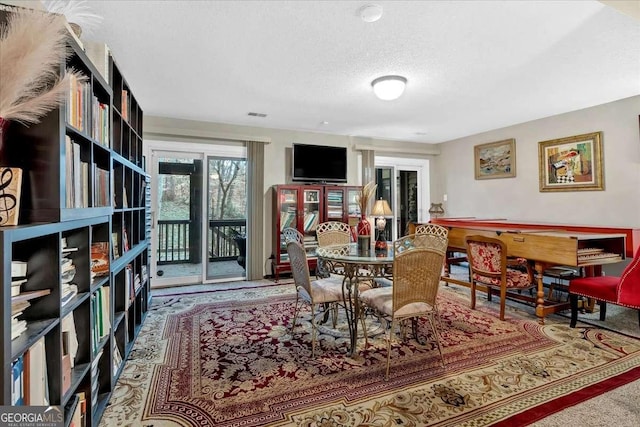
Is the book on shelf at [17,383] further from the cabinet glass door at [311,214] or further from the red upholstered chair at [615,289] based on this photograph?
the cabinet glass door at [311,214]

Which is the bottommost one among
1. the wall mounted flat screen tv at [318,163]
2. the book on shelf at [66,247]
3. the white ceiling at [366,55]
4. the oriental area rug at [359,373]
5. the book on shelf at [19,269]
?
the oriental area rug at [359,373]

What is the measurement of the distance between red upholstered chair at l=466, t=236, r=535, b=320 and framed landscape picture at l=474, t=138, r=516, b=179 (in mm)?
2353

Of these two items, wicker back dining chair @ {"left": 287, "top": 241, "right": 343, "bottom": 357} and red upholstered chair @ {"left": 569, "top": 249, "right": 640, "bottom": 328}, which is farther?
red upholstered chair @ {"left": 569, "top": 249, "right": 640, "bottom": 328}

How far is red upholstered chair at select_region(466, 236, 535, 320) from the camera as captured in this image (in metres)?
3.14

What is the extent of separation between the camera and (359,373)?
215cm

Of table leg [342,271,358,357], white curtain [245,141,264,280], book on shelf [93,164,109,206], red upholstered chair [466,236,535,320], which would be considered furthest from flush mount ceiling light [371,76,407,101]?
book on shelf [93,164,109,206]

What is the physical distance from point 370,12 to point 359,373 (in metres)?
2.45

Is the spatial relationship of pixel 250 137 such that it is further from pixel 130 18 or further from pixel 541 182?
pixel 541 182

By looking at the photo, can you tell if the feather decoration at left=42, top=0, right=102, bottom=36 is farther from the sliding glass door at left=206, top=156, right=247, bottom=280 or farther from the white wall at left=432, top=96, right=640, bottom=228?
the white wall at left=432, top=96, right=640, bottom=228

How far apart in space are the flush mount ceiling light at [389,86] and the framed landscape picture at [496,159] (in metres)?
2.94

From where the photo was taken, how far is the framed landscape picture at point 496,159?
5.08 meters

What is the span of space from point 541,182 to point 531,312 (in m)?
2.26

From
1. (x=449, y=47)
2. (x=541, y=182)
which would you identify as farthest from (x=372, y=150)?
(x=449, y=47)

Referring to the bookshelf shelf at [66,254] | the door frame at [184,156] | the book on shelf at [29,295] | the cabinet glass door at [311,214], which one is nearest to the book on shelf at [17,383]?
the bookshelf shelf at [66,254]
